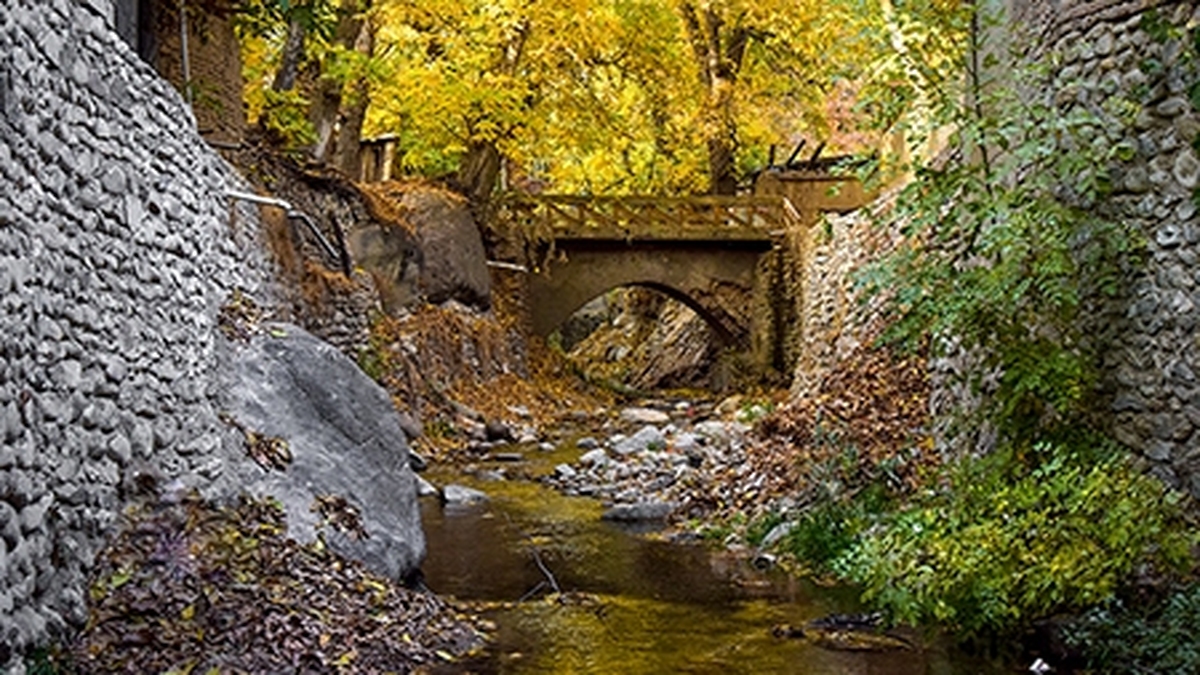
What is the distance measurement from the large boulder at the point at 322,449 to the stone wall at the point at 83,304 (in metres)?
0.33

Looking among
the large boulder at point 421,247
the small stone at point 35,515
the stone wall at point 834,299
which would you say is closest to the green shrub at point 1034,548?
the small stone at point 35,515

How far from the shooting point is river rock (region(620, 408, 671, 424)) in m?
18.4

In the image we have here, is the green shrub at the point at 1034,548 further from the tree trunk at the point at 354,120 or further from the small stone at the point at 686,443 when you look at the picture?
the tree trunk at the point at 354,120

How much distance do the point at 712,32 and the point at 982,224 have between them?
1520 centimetres

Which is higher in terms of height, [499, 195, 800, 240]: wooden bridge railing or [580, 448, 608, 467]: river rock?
[499, 195, 800, 240]: wooden bridge railing

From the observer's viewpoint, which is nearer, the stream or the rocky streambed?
the stream

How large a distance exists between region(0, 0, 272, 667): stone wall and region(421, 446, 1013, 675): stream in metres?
1.92

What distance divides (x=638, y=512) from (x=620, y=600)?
2.82 m

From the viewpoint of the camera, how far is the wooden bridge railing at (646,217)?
21.7 m

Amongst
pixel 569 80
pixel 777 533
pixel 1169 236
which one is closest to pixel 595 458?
pixel 777 533

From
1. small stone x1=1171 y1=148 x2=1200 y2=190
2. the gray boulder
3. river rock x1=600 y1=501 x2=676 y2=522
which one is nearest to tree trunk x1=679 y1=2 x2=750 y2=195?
the gray boulder

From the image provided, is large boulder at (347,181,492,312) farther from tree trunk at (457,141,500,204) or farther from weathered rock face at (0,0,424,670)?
weathered rock face at (0,0,424,670)

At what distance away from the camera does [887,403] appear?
994 centimetres

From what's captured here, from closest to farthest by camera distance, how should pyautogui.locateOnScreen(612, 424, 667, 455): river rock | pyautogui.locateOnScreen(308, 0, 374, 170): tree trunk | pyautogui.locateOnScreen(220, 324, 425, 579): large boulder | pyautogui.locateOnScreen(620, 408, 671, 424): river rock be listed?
pyautogui.locateOnScreen(220, 324, 425, 579): large boulder, pyautogui.locateOnScreen(612, 424, 667, 455): river rock, pyautogui.locateOnScreen(308, 0, 374, 170): tree trunk, pyautogui.locateOnScreen(620, 408, 671, 424): river rock
